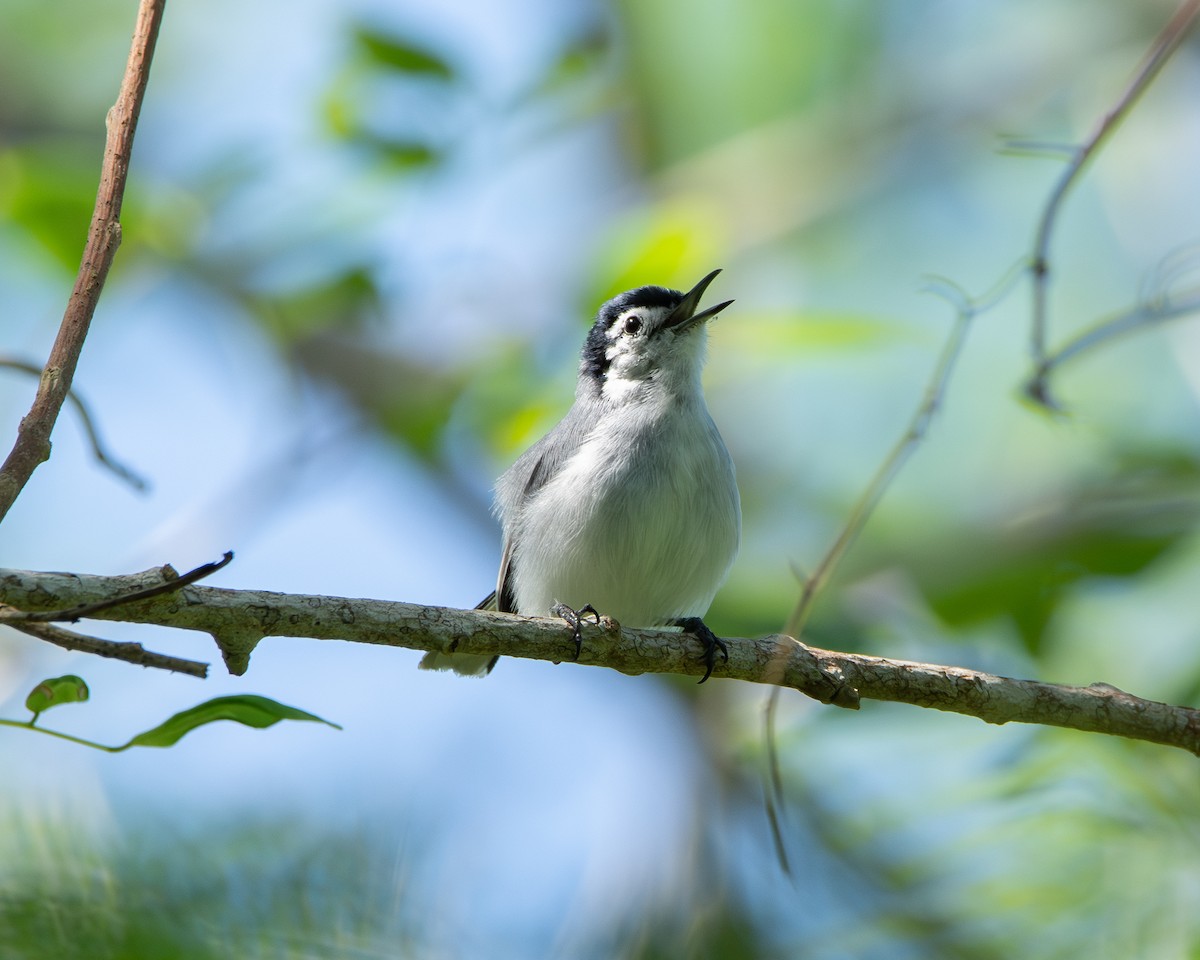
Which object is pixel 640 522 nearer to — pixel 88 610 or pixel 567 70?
pixel 567 70

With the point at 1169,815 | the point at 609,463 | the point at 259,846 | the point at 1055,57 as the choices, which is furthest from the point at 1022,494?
the point at 259,846

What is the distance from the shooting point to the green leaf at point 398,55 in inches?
122

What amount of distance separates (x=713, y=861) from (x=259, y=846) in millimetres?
1505

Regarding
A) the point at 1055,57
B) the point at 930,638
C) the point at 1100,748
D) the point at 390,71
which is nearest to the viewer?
the point at 1100,748

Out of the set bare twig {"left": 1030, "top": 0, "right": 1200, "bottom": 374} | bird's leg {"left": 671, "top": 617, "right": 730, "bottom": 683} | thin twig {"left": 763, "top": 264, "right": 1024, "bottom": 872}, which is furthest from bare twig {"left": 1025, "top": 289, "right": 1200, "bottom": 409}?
bird's leg {"left": 671, "top": 617, "right": 730, "bottom": 683}

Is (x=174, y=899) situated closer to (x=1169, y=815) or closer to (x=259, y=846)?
(x=259, y=846)

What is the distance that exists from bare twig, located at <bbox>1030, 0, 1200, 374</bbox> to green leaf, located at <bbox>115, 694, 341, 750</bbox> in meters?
2.09

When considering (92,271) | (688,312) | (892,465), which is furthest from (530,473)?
(92,271)

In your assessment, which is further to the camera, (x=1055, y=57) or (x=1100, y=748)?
(x=1055, y=57)

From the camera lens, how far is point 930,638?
3410 millimetres

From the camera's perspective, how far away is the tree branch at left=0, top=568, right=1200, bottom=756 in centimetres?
186

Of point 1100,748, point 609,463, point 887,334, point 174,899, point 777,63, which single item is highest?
point 777,63

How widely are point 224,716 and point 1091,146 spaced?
2.20m

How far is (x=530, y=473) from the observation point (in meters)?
4.02
